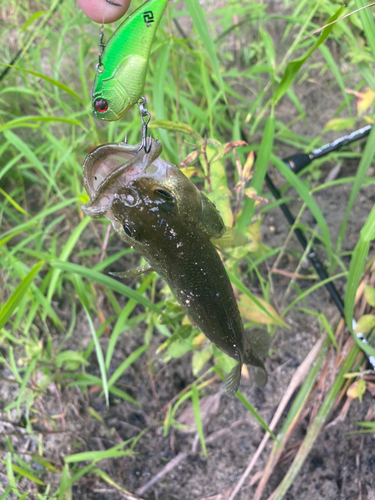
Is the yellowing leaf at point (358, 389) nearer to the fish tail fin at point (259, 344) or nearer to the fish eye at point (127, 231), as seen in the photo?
the fish tail fin at point (259, 344)

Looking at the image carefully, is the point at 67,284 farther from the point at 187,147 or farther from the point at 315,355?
the point at 315,355

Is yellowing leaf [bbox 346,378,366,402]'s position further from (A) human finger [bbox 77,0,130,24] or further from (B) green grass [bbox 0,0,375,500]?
(A) human finger [bbox 77,0,130,24]

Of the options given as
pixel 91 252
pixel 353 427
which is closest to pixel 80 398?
pixel 91 252

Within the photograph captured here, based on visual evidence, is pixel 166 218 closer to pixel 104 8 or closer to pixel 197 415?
pixel 104 8

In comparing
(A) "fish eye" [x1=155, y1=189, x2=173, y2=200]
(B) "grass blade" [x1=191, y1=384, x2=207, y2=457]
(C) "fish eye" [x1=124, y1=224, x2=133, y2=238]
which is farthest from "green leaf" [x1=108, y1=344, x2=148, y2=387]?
(A) "fish eye" [x1=155, y1=189, x2=173, y2=200]

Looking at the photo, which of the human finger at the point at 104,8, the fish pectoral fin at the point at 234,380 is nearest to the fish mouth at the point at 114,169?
the human finger at the point at 104,8

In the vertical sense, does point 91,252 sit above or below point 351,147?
above
